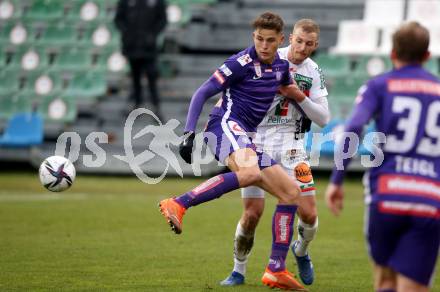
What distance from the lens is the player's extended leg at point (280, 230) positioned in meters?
7.95

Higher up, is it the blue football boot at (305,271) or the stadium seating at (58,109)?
the blue football boot at (305,271)

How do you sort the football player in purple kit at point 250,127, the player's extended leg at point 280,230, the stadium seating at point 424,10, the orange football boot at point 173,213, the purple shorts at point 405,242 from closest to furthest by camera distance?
1. the purple shorts at point 405,242
2. the orange football boot at point 173,213
3. the football player in purple kit at point 250,127
4. the player's extended leg at point 280,230
5. the stadium seating at point 424,10

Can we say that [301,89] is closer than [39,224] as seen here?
Yes

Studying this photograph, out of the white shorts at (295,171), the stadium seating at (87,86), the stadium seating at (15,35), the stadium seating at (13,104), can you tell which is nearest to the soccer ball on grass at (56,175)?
the white shorts at (295,171)

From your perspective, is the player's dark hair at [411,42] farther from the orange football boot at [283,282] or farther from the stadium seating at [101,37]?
the stadium seating at [101,37]

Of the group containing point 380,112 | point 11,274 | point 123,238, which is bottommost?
point 123,238

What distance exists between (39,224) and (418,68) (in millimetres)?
8108

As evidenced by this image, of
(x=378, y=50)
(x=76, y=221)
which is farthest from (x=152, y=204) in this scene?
(x=378, y=50)

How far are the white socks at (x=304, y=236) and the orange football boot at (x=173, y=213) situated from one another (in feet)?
4.66

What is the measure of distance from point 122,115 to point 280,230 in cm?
1388

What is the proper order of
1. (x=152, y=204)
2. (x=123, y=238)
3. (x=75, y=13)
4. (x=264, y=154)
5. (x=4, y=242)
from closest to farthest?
1. (x=264, y=154)
2. (x=4, y=242)
3. (x=123, y=238)
4. (x=152, y=204)
5. (x=75, y=13)

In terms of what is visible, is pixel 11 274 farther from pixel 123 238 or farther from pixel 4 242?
pixel 123 238

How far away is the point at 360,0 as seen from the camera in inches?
924

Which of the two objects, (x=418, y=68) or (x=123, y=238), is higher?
(x=418, y=68)
